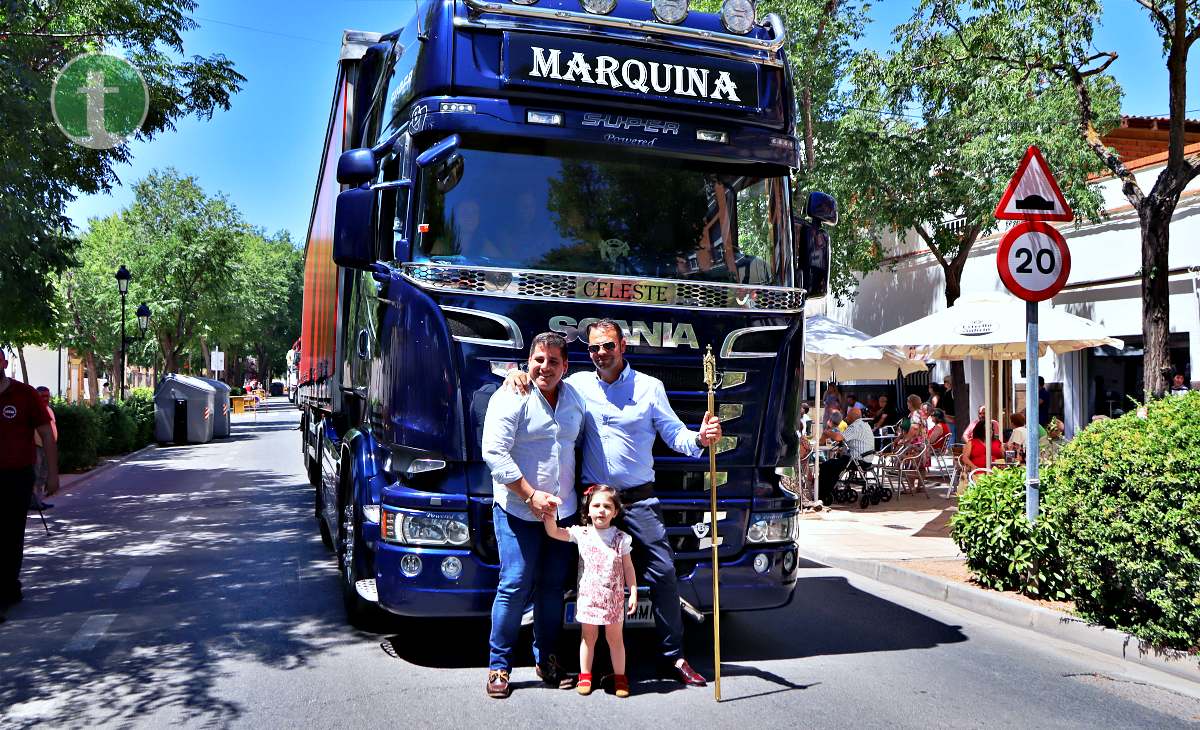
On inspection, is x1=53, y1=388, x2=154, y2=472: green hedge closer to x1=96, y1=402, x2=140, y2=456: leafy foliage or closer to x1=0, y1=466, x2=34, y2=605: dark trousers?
x1=96, y1=402, x2=140, y2=456: leafy foliage

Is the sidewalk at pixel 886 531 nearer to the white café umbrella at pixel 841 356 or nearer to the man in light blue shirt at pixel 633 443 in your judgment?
the white café umbrella at pixel 841 356

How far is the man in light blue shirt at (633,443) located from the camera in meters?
5.48

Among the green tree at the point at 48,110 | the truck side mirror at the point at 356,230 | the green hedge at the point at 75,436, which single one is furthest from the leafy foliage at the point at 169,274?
the truck side mirror at the point at 356,230

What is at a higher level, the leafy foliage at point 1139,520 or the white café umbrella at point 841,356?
the white café umbrella at point 841,356

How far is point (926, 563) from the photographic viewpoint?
30.5 feet

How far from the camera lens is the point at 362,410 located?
6.66 metres

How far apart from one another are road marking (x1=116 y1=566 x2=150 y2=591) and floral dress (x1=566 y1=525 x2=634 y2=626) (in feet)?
15.5

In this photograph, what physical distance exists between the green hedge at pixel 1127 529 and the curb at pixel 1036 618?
0.10 m

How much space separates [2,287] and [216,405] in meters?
18.8

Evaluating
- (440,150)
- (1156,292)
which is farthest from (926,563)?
(440,150)

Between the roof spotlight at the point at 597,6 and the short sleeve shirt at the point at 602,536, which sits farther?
the roof spotlight at the point at 597,6

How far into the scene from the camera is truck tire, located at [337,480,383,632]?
20.9 feet

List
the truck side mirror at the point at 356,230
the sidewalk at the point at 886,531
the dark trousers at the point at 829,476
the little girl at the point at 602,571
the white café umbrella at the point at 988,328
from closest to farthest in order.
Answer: the little girl at the point at 602,571
the truck side mirror at the point at 356,230
the sidewalk at the point at 886,531
the white café umbrella at the point at 988,328
the dark trousers at the point at 829,476

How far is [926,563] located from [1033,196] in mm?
3264
